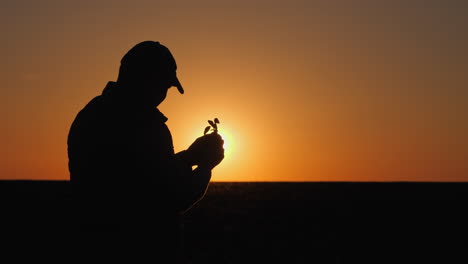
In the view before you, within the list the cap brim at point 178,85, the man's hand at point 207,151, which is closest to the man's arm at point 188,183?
the man's hand at point 207,151

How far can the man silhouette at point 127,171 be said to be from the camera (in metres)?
3.92

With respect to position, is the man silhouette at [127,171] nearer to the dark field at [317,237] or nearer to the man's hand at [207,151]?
the man's hand at [207,151]

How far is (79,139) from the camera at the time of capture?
13.0ft

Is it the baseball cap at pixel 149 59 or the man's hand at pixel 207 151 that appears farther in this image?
the man's hand at pixel 207 151

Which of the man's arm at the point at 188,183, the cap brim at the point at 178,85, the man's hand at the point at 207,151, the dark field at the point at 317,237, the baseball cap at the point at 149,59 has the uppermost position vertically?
the dark field at the point at 317,237

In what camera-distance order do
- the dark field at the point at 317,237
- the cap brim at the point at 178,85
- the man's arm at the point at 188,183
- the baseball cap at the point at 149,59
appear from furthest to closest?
the dark field at the point at 317,237 → the cap brim at the point at 178,85 → the baseball cap at the point at 149,59 → the man's arm at the point at 188,183

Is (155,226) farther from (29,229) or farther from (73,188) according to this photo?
(29,229)

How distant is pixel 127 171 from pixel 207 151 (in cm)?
Result: 73

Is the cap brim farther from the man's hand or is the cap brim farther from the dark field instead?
the dark field

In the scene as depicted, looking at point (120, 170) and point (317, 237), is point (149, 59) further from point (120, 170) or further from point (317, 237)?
point (317, 237)

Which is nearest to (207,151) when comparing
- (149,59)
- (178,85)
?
(178,85)

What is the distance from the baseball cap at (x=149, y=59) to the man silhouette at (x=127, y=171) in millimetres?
90

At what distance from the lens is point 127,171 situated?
3.95m

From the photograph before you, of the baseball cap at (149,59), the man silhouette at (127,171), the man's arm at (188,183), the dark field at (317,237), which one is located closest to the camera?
the man silhouette at (127,171)
